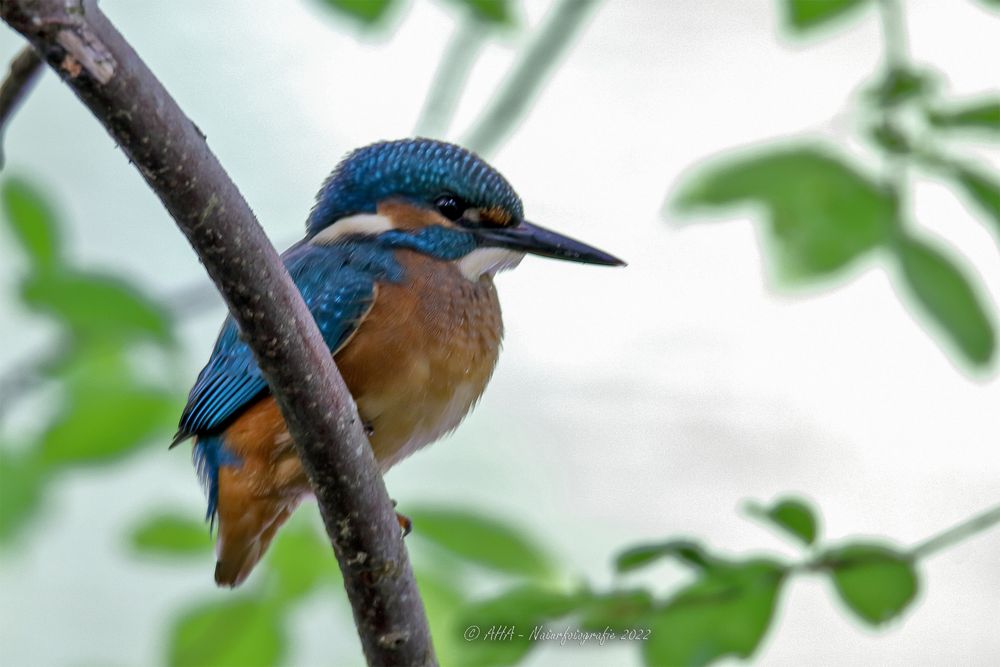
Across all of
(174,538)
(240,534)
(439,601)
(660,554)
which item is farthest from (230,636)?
(660,554)

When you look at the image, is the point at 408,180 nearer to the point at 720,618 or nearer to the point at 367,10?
the point at 367,10

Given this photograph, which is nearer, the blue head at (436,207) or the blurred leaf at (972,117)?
the blurred leaf at (972,117)

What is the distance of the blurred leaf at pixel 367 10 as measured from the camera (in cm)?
122

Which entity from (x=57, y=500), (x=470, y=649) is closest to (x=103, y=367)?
(x=57, y=500)

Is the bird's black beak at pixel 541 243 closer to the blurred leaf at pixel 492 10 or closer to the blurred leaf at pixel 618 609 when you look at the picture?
the blurred leaf at pixel 492 10

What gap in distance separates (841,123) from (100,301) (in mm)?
707

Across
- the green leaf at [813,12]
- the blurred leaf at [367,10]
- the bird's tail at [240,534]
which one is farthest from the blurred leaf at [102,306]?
the green leaf at [813,12]

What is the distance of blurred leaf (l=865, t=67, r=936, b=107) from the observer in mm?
1171

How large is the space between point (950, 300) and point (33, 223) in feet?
3.10

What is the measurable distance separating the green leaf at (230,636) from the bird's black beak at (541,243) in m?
0.47

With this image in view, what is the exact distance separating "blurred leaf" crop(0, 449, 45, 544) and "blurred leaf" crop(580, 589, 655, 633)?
0.89 m

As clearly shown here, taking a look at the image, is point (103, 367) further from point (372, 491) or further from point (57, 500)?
point (372, 491)

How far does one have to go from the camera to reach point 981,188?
110 centimetres

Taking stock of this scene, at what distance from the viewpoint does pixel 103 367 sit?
65.9 inches
